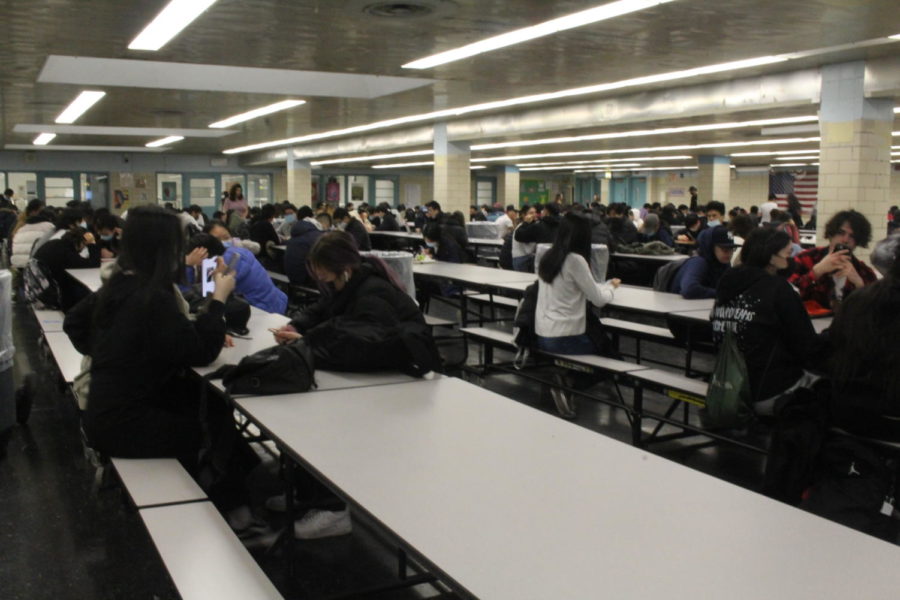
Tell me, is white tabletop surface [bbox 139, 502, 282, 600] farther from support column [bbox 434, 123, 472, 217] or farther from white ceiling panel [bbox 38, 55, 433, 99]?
support column [bbox 434, 123, 472, 217]

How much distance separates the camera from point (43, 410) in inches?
228

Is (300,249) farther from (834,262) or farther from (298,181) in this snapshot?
(298,181)

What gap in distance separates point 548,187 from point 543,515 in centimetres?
3489

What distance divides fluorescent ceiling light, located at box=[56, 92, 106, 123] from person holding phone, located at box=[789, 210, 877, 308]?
32.8 ft

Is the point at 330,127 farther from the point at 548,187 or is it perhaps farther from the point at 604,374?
the point at 548,187

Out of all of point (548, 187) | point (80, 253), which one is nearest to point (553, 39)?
point (80, 253)

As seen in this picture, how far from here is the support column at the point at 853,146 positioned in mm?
9492

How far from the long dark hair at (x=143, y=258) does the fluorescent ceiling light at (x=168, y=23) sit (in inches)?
146

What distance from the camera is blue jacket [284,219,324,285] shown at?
27.4 feet

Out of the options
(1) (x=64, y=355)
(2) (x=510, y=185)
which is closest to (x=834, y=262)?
(1) (x=64, y=355)

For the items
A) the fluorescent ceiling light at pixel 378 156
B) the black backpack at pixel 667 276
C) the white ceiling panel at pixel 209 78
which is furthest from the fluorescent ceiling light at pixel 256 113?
the black backpack at pixel 667 276

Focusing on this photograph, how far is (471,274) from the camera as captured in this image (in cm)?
786

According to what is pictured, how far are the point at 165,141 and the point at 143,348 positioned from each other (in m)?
19.9

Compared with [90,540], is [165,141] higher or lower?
higher
